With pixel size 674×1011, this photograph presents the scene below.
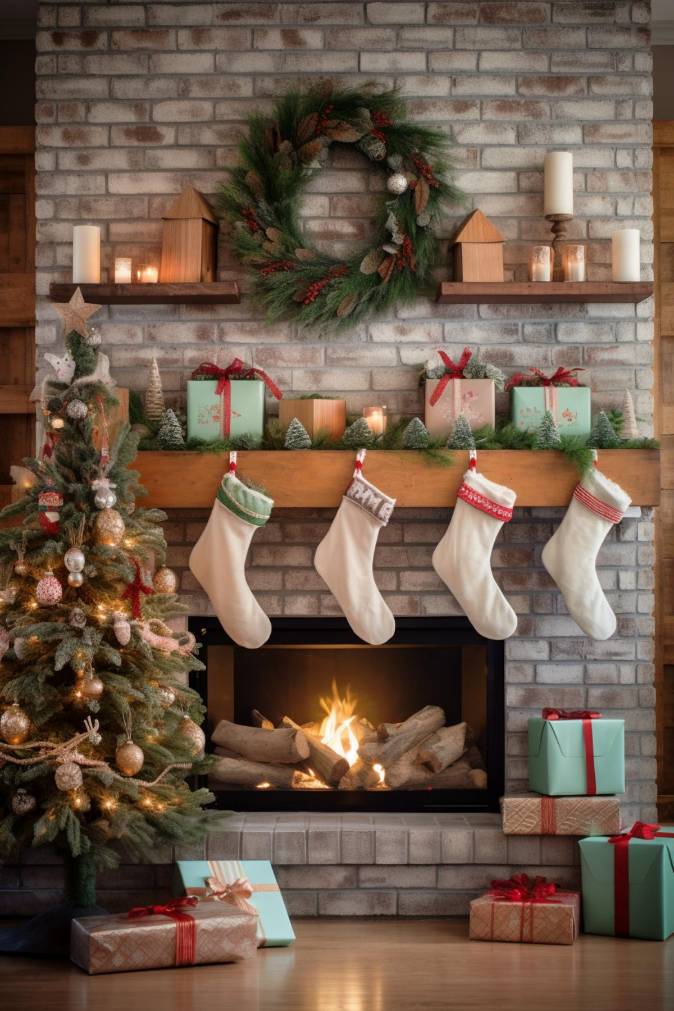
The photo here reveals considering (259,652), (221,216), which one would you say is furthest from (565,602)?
(221,216)

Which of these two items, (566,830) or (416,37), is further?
(416,37)

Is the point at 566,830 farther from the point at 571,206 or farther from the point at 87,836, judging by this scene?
the point at 571,206

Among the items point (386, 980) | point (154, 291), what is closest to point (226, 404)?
point (154, 291)

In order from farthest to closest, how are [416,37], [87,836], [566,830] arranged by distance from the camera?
1. [416,37]
2. [566,830]
3. [87,836]

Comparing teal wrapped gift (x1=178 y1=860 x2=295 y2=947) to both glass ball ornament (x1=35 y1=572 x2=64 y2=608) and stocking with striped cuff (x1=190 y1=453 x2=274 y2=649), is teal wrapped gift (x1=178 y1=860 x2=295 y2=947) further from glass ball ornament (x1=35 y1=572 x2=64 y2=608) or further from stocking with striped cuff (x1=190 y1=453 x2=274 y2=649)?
glass ball ornament (x1=35 y1=572 x2=64 y2=608)

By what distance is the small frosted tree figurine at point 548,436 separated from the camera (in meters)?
3.59

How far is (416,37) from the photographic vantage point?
3795mm

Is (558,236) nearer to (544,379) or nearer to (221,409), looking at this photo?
(544,379)

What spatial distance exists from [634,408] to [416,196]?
0.94 meters

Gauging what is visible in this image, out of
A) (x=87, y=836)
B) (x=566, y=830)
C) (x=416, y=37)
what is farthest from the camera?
(x=416, y=37)

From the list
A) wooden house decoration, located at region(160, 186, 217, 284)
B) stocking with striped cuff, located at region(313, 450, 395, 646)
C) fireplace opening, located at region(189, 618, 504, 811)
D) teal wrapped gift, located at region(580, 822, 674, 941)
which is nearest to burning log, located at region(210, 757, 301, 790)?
fireplace opening, located at region(189, 618, 504, 811)

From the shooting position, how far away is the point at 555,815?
3.57m

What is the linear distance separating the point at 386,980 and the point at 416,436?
4.93ft

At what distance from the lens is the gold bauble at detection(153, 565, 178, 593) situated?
3463mm
